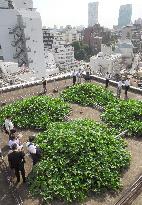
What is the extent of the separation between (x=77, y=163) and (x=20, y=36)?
5450cm

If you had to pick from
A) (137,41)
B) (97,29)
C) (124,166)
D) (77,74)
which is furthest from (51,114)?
(97,29)

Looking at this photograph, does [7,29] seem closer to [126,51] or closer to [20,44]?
[20,44]

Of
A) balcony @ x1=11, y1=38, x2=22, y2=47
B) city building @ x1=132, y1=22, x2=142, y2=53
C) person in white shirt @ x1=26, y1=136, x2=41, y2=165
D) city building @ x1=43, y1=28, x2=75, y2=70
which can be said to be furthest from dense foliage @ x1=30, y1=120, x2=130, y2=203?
city building @ x1=132, y1=22, x2=142, y2=53

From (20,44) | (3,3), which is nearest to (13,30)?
(20,44)

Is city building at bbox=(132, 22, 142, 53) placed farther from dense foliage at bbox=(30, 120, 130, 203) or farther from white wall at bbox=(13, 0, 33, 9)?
dense foliage at bbox=(30, 120, 130, 203)

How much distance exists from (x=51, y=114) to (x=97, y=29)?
14033 cm

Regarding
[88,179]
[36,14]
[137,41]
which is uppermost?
[36,14]

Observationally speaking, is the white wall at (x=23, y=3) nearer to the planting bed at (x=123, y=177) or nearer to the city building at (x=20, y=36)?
the city building at (x=20, y=36)

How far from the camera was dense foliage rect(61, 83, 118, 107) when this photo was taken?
705 inches

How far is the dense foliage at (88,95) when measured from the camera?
17.9m

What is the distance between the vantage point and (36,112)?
15.7m

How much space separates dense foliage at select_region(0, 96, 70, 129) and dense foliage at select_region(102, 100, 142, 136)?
2669 millimetres

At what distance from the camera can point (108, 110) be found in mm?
16234

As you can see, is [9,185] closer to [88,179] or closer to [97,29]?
[88,179]
